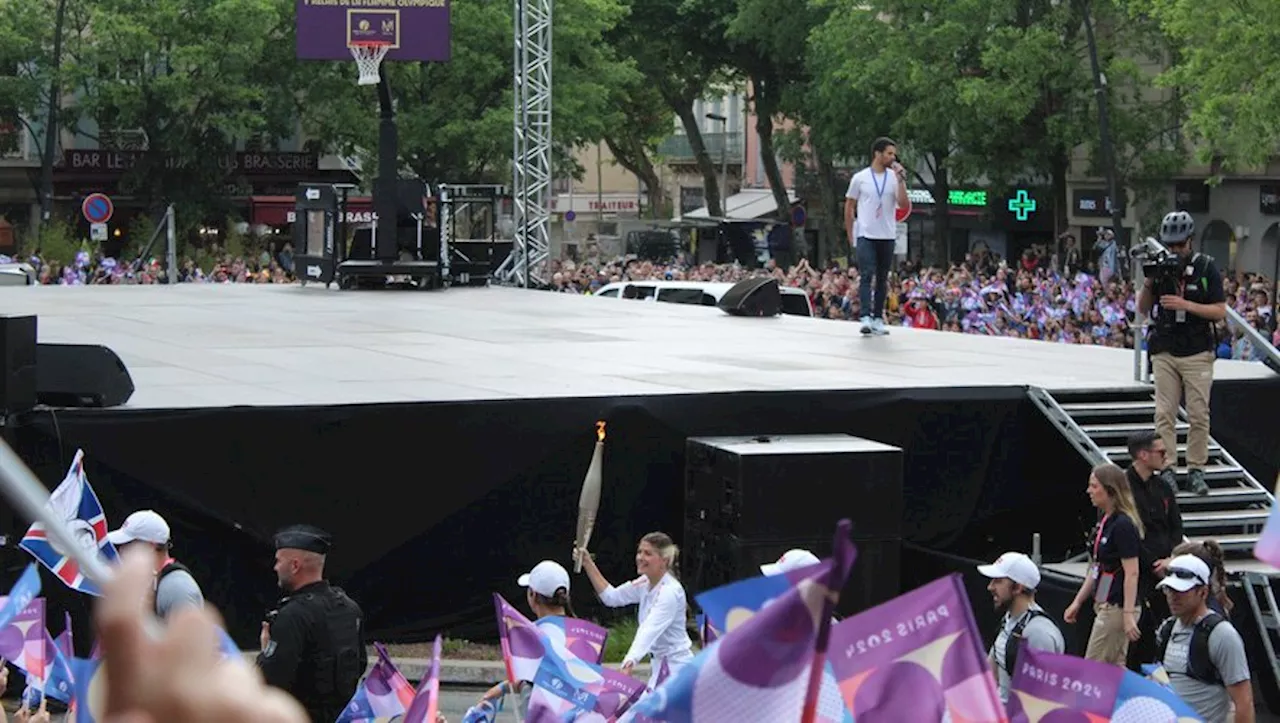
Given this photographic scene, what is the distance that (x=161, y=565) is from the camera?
8.10 m

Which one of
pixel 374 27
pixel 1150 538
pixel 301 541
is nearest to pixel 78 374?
pixel 301 541

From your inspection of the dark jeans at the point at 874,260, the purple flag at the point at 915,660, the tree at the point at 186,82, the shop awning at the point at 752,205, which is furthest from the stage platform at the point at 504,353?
the shop awning at the point at 752,205

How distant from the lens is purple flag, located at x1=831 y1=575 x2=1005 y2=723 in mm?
3889

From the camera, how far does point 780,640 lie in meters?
3.04

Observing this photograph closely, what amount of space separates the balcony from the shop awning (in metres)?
5.43

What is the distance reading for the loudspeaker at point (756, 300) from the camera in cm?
2130

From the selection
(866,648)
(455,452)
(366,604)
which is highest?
(866,648)

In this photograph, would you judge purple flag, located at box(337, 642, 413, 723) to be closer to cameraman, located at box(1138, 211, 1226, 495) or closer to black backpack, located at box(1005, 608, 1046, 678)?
black backpack, located at box(1005, 608, 1046, 678)

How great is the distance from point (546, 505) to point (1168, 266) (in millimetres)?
3996

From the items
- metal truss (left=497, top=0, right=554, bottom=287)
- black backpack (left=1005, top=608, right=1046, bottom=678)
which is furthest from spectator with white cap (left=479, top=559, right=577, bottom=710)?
metal truss (left=497, top=0, right=554, bottom=287)

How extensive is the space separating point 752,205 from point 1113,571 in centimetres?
6204

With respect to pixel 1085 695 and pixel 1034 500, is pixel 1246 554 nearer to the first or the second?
pixel 1034 500

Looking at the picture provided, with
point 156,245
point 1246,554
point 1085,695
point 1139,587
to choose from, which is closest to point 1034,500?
point 1246,554

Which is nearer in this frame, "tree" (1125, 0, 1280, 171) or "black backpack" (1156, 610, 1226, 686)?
"black backpack" (1156, 610, 1226, 686)
